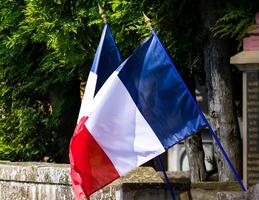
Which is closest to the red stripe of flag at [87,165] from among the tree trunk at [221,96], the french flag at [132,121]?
the french flag at [132,121]

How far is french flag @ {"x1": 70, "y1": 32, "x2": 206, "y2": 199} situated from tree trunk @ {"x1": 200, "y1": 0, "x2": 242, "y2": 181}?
4.51m

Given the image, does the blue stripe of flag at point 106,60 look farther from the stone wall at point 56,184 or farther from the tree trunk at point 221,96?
the tree trunk at point 221,96

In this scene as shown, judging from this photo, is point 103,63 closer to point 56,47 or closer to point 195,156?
point 56,47

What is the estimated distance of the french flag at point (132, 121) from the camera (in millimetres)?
9617

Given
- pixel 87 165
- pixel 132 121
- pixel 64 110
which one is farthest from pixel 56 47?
pixel 87 165

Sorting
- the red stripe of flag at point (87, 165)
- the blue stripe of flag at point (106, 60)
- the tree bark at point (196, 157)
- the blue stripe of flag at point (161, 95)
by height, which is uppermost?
the blue stripe of flag at point (106, 60)

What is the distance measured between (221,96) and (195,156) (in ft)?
7.32

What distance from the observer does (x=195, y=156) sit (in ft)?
53.5

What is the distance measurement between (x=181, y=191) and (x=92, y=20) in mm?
5190

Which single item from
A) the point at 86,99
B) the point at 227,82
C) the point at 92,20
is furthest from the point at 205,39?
the point at 86,99

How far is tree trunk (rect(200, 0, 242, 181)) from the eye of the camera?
14227 millimetres

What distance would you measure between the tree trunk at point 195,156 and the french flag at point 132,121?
6239 millimetres

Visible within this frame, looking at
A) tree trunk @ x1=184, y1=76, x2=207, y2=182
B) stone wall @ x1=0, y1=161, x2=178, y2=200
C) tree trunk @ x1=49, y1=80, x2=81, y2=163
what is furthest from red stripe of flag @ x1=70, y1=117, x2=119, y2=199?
tree trunk @ x1=49, y1=80, x2=81, y2=163

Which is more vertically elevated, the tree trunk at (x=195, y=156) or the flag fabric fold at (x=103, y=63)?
the flag fabric fold at (x=103, y=63)
